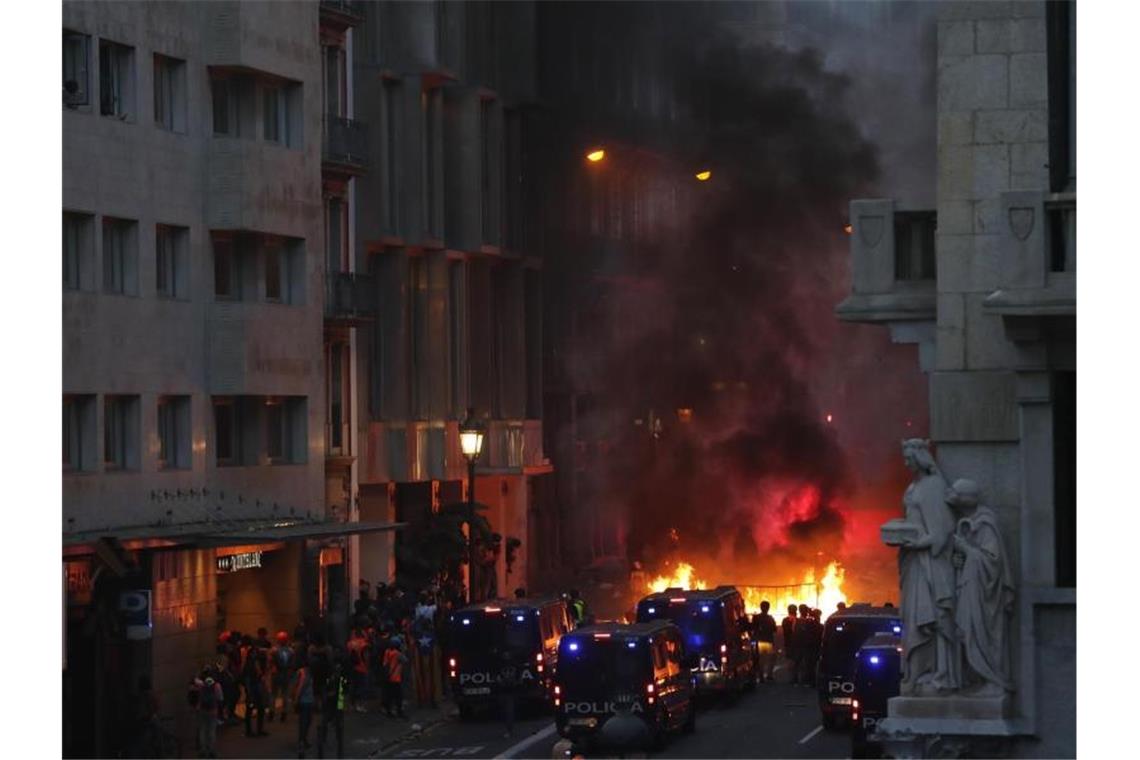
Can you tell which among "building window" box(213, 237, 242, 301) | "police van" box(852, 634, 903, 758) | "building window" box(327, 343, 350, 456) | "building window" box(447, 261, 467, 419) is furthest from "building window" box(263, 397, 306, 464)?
"police van" box(852, 634, 903, 758)

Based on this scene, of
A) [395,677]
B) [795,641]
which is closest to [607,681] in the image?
[395,677]

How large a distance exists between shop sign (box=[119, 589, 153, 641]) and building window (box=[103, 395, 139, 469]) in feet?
11.7

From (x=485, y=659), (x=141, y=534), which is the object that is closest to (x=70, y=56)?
(x=141, y=534)

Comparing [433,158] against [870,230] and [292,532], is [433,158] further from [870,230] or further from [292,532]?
[870,230]

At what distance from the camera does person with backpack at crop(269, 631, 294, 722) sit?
3828cm

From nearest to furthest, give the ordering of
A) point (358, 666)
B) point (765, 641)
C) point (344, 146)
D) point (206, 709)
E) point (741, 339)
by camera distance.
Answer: point (206, 709), point (358, 666), point (765, 641), point (344, 146), point (741, 339)

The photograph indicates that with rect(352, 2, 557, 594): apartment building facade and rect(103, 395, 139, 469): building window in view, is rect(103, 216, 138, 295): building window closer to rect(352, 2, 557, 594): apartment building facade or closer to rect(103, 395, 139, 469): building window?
rect(103, 395, 139, 469): building window

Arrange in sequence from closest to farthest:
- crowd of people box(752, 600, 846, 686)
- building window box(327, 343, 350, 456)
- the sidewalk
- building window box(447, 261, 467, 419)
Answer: the sidewalk → crowd of people box(752, 600, 846, 686) → building window box(327, 343, 350, 456) → building window box(447, 261, 467, 419)

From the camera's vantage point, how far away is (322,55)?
48.4 metres

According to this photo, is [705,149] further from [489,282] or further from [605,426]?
[489,282]

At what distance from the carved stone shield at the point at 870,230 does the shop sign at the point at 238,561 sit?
76.8ft

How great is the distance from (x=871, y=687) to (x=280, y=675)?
9514mm

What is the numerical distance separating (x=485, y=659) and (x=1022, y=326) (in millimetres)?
21834

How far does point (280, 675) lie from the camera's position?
126 ft
